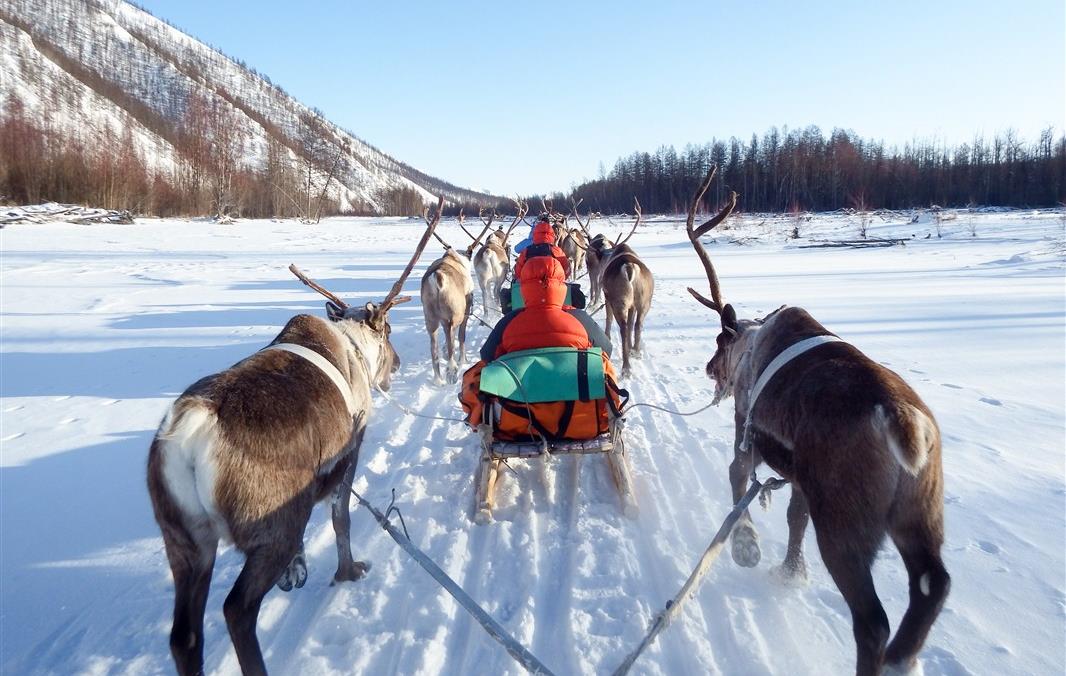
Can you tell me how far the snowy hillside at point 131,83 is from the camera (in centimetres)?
5644

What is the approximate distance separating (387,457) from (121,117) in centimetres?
7521

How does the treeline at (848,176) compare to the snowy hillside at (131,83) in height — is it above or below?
below

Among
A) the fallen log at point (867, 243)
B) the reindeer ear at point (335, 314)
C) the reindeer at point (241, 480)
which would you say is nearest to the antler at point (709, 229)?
the reindeer ear at point (335, 314)

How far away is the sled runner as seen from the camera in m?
3.99

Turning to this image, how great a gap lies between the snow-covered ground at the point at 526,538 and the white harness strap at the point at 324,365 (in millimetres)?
1154

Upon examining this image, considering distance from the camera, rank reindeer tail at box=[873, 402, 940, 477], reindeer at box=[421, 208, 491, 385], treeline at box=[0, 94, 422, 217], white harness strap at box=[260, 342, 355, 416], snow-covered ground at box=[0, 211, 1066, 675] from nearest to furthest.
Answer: reindeer tail at box=[873, 402, 940, 477] < snow-covered ground at box=[0, 211, 1066, 675] < white harness strap at box=[260, 342, 355, 416] < reindeer at box=[421, 208, 491, 385] < treeline at box=[0, 94, 422, 217]

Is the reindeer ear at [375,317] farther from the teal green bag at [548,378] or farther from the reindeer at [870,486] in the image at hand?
the reindeer at [870,486]

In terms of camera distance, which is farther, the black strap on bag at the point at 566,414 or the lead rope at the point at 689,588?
the black strap on bag at the point at 566,414

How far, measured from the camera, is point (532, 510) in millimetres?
4145

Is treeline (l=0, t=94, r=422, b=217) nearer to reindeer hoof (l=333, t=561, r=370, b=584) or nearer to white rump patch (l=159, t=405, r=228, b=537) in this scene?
reindeer hoof (l=333, t=561, r=370, b=584)

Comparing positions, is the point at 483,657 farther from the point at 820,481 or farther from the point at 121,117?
the point at 121,117

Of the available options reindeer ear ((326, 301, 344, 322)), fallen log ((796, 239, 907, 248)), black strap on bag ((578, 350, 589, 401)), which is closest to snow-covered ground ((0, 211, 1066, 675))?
black strap on bag ((578, 350, 589, 401))

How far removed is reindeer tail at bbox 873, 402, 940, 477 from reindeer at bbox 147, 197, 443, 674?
2371 mm

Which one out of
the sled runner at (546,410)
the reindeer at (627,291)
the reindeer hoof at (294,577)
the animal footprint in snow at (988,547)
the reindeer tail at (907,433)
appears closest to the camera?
the reindeer tail at (907,433)
